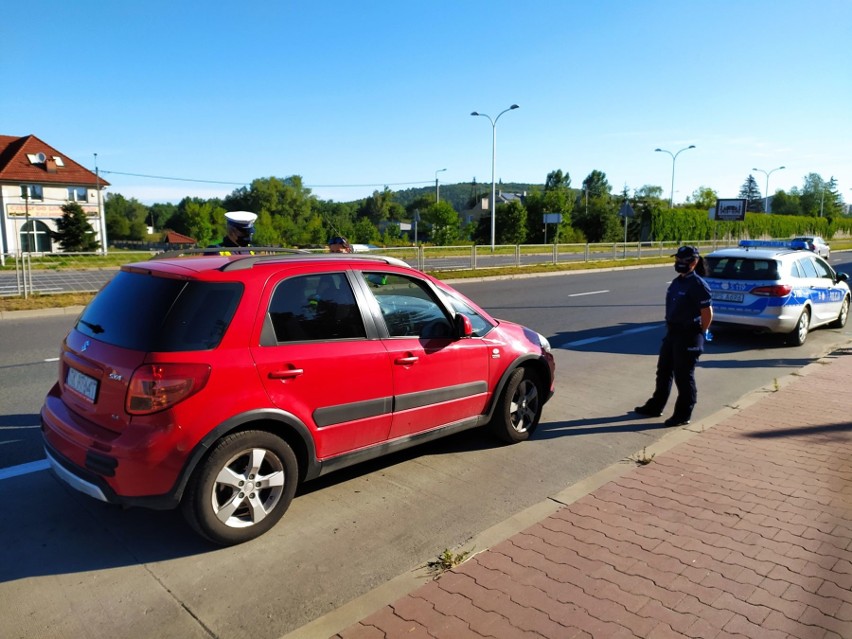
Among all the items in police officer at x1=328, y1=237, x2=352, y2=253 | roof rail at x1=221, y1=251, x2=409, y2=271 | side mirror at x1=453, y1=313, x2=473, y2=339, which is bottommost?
side mirror at x1=453, y1=313, x2=473, y2=339

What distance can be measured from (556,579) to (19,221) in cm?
6154

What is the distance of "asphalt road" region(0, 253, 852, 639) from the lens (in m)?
2.96

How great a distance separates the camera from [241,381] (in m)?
3.40

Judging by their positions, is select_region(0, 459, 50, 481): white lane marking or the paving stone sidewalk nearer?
the paving stone sidewalk

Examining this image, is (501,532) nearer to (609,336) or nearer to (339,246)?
(339,246)

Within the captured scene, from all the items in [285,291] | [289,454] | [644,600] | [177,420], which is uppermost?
[285,291]

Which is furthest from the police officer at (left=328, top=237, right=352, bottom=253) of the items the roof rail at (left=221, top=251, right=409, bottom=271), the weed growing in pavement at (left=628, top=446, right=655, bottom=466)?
the weed growing in pavement at (left=628, top=446, right=655, bottom=466)

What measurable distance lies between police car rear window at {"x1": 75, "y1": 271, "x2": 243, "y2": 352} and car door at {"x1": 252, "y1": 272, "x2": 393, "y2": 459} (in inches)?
9.9

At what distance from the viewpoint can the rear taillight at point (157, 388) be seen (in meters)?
3.20

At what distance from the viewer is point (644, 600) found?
9.96 feet

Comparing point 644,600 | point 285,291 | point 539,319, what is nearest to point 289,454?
point 285,291

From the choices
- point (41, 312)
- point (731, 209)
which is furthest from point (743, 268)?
point (731, 209)

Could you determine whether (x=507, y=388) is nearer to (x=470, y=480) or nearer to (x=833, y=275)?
(x=470, y=480)

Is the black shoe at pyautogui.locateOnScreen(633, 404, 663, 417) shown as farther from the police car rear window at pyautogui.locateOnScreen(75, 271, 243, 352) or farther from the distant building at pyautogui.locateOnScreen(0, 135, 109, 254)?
the distant building at pyautogui.locateOnScreen(0, 135, 109, 254)
